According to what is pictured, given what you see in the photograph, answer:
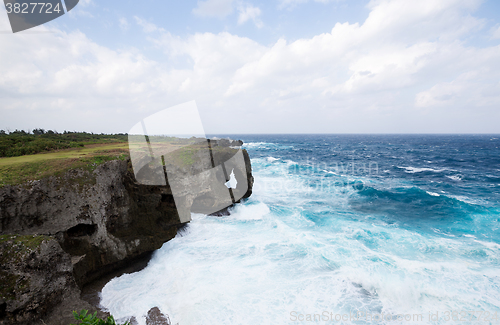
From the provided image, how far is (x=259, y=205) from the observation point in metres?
19.7

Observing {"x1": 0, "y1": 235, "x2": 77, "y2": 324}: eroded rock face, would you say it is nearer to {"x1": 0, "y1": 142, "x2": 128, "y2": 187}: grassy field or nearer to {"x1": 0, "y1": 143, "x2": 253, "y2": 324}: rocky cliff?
{"x1": 0, "y1": 143, "x2": 253, "y2": 324}: rocky cliff

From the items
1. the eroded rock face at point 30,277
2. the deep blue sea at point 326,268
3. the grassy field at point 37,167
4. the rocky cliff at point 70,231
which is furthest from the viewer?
the grassy field at point 37,167

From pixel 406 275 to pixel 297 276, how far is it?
5.25 meters

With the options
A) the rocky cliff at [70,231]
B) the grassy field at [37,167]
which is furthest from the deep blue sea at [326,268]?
the grassy field at [37,167]

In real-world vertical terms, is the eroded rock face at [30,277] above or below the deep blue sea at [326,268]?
above

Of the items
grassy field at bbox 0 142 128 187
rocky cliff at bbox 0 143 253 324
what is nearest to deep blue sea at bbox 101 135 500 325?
rocky cliff at bbox 0 143 253 324

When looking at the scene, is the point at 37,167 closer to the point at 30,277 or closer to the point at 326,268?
the point at 30,277

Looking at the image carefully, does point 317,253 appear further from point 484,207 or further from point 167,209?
point 484,207

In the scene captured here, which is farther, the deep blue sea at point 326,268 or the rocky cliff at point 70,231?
the deep blue sea at point 326,268

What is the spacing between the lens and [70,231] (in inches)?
382

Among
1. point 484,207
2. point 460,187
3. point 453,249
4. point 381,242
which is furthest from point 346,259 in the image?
point 460,187

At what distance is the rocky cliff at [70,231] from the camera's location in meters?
7.16

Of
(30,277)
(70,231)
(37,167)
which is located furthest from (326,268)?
(37,167)

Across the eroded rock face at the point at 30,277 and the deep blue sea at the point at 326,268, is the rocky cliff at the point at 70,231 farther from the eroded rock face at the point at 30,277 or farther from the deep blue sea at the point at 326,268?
the deep blue sea at the point at 326,268
